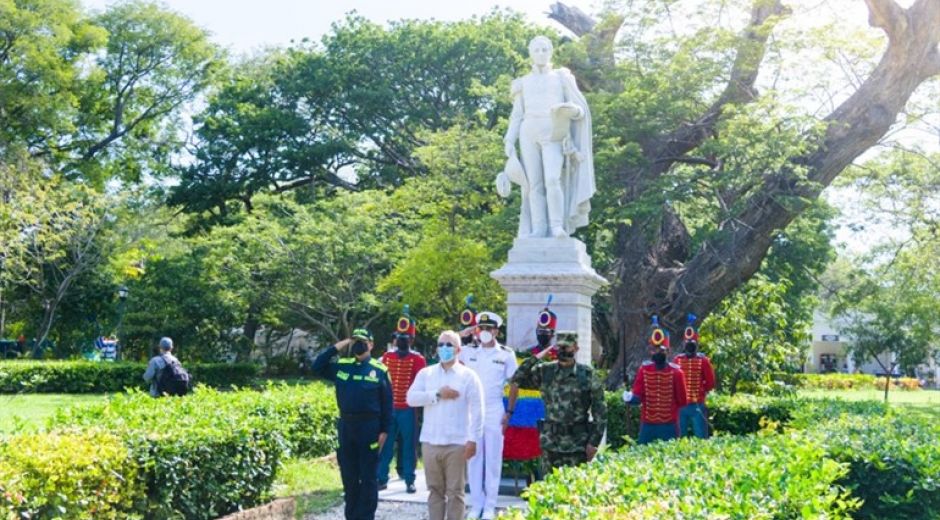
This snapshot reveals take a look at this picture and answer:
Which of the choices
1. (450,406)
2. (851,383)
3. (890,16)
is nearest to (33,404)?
(450,406)

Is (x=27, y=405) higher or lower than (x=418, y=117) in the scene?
lower

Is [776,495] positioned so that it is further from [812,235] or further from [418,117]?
[418,117]

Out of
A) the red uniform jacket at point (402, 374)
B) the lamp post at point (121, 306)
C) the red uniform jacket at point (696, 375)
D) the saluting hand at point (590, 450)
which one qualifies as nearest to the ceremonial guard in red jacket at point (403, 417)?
the red uniform jacket at point (402, 374)

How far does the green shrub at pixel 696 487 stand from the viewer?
425cm

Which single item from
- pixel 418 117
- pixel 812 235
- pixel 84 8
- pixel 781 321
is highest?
pixel 84 8

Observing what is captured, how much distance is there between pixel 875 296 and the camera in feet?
77.9

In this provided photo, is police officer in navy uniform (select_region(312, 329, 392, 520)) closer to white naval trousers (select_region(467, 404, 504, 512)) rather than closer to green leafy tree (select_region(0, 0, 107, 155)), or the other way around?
white naval trousers (select_region(467, 404, 504, 512))

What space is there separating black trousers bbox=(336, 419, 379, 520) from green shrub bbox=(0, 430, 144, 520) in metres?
1.61

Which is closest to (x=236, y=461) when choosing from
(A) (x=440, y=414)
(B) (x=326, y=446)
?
(A) (x=440, y=414)

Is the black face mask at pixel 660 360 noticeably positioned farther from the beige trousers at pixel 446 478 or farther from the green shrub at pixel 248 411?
the green shrub at pixel 248 411

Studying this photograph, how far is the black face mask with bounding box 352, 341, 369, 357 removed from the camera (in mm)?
7664

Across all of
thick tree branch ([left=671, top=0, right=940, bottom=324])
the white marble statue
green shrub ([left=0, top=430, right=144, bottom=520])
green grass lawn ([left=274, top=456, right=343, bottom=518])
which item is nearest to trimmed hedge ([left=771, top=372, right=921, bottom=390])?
thick tree branch ([left=671, top=0, right=940, bottom=324])

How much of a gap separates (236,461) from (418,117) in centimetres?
2471

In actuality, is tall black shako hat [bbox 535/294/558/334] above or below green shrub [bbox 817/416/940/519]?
above
